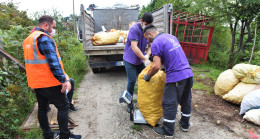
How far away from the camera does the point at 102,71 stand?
5609 mm

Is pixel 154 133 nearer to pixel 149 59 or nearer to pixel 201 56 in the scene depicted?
pixel 149 59

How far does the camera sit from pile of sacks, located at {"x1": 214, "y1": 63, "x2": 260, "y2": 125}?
2482mm

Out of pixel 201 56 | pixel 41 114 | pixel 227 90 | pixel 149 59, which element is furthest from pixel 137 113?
pixel 201 56

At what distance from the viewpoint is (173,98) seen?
2.08 m

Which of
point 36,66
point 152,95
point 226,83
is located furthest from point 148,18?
point 226,83

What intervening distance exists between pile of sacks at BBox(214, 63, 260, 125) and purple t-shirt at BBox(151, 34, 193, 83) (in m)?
1.33

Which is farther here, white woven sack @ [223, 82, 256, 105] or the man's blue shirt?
white woven sack @ [223, 82, 256, 105]

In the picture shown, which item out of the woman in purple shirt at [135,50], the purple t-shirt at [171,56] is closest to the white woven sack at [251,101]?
the purple t-shirt at [171,56]

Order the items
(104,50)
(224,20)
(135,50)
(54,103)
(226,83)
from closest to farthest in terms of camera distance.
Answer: (54,103) → (135,50) → (226,83) → (104,50) → (224,20)

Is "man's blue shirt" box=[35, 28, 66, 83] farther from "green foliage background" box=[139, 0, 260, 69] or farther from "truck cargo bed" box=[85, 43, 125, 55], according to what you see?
"green foliage background" box=[139, 0, 260, 69]

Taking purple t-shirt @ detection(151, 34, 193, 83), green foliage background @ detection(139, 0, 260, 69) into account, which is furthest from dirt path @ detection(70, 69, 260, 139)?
green foliage background @ detection(139, 0, 260, 69)

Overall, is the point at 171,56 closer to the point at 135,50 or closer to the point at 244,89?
the point at 135,50

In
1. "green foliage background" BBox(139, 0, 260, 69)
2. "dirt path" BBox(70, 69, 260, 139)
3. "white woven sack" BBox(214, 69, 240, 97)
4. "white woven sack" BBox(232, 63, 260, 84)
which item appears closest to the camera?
"dirt path" BBox(70, 69, 260, 139)

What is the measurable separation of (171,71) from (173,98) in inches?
14.2
